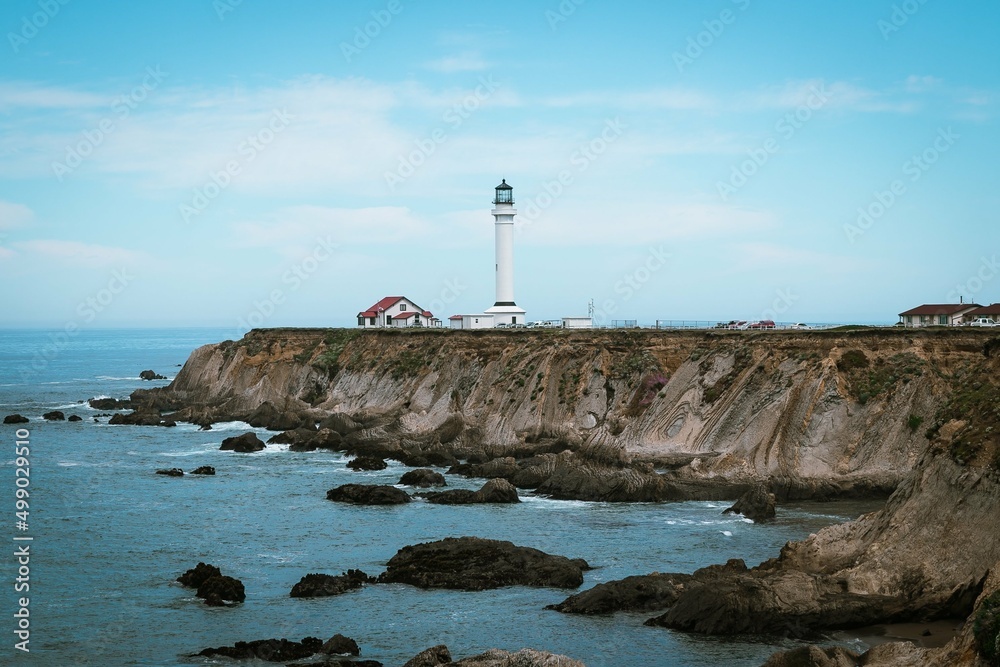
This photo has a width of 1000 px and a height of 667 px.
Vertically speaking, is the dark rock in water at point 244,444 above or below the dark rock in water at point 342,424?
below

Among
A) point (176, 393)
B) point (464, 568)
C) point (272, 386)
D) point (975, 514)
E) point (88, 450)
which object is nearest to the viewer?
point (975, 514)

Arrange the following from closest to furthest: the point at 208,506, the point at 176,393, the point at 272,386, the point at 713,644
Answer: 1. the point at 713,644
2. the point at 208,506
3. the point at 272,386
4. the point at 176,393

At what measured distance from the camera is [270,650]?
22.4m

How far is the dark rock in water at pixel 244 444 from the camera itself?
57281 mm

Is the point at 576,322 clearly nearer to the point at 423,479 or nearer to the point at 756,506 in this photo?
the point at 423,479

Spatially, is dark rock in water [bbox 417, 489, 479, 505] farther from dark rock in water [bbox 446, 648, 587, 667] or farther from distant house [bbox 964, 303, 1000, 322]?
distant house [bbox 964, 303, 1000, 322]

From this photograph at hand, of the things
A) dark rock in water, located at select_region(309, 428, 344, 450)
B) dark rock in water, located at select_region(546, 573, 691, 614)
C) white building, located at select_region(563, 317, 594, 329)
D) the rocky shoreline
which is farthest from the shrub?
white building, located at select_region(563, 317, 594, 329)

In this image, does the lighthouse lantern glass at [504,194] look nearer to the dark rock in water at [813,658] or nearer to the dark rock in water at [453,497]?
the dark rock in water at [453,497]

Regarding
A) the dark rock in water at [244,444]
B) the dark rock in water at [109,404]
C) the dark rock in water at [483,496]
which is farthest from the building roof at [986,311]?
the dark rock in water at [109,404]

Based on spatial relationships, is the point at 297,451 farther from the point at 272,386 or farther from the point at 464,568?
the point at 464,568

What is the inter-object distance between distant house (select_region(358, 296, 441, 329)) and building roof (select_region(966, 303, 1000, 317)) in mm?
45737

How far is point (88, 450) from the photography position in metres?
56.8

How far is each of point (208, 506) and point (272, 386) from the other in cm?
3920

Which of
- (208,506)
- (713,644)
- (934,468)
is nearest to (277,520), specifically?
(208,506)
